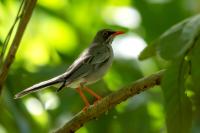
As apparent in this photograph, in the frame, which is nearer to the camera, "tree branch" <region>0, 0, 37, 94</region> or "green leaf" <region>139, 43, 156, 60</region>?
"green leaf" <region>139, 43, 156, 60</region>

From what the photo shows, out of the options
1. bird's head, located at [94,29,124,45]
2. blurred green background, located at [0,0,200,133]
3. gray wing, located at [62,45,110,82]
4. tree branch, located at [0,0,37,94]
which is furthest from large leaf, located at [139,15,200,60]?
bird's head, located at [94,29,124,45]

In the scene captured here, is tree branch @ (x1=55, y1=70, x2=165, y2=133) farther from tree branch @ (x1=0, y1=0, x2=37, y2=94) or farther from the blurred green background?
tree branch @ (x1=0, y1=0, x2=37, y2=94)

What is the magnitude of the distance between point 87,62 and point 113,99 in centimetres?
199

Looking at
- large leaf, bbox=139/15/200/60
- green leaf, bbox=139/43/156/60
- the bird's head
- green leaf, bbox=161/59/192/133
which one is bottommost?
the bird's head

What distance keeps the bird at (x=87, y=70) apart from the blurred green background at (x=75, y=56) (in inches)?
3.2

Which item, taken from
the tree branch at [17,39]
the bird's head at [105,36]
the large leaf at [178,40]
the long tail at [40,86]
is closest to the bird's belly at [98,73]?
the long tail at [40,86]

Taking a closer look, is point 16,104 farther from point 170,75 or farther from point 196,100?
point 170,75

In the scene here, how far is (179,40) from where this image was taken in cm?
131

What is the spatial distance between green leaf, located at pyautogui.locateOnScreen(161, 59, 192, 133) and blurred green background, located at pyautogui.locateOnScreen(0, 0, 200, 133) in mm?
1823

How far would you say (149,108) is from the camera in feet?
12.5

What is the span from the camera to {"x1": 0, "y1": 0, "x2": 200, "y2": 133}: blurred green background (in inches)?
148

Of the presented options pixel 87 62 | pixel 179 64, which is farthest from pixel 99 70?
pixel 179 64

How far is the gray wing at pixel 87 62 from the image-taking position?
14.8 ft

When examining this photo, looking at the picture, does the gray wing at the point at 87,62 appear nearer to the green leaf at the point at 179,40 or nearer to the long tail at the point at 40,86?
the long tail at the point at 40,86
